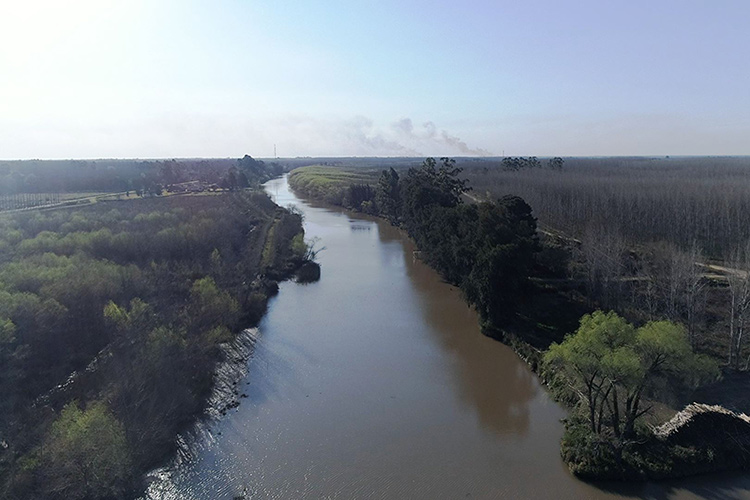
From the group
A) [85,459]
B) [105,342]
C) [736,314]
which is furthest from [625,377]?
[105,342]

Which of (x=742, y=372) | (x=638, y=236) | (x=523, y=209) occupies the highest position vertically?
(x=523, y=209)

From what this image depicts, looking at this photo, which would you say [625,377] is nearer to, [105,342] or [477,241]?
[477,241]

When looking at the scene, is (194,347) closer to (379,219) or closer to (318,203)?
(379,219)

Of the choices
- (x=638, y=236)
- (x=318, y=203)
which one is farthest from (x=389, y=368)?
(x=318, y=203)

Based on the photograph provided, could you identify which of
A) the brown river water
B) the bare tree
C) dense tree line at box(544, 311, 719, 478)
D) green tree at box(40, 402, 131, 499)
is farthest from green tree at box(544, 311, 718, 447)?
green tree at box(40, 402, 131, 499)

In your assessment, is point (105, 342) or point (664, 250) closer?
point (105, 342)

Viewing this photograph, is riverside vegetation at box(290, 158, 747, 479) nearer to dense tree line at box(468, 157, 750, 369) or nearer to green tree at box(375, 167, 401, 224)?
dense tree line at box(468, 157, 750, 369)

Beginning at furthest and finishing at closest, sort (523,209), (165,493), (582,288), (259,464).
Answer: (523,209) → (582,288) → (259,464) → (165,493)
